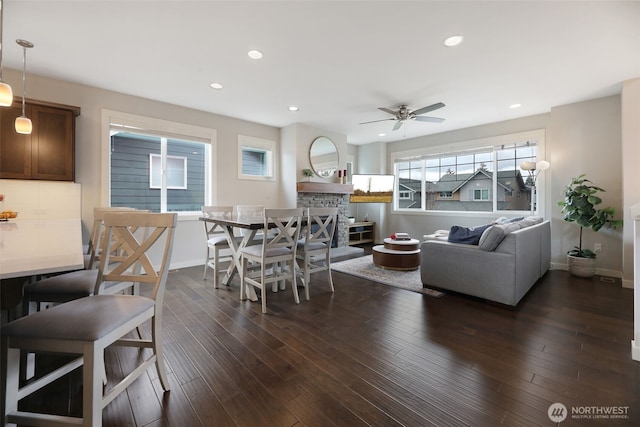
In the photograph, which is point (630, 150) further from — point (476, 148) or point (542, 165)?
point (476, 148)

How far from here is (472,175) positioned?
5.59 metres

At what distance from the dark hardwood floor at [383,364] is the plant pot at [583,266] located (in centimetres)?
99

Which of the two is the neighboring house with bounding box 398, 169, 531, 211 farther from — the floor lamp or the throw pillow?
the throw pillow

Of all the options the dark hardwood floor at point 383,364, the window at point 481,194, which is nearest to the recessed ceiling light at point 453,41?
the dark hardwood floor at point 383,364

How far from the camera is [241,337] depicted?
6.94 ft

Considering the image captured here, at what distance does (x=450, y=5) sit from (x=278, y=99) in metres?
2.56

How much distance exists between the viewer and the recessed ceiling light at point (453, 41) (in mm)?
2465

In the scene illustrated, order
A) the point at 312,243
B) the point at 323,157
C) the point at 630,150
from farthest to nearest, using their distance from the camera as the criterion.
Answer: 1. the point at 323,157
2. the point at 630,150
3. the point at 312,243

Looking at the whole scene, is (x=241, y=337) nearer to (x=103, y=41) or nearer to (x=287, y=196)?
(x=103, y=41)

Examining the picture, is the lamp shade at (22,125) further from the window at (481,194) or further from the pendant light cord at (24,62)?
the window at (481,194)

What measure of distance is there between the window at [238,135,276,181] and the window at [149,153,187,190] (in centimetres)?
96

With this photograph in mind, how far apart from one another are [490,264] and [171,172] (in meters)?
4.68

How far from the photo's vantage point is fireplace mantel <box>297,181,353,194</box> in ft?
17.2

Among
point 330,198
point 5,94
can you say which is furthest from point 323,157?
point 5,94
